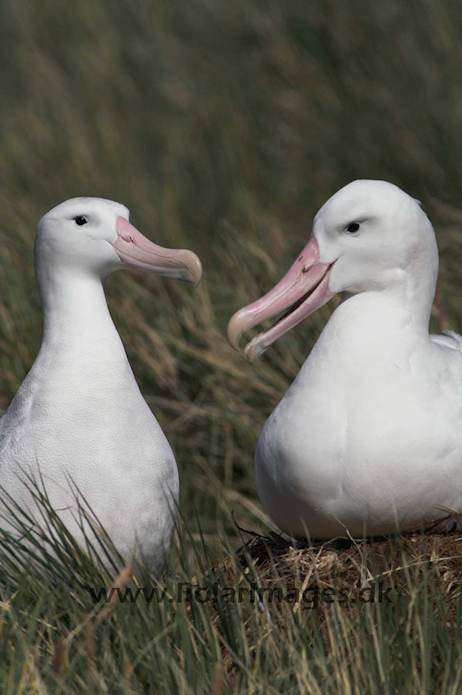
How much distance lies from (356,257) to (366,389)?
1.21 feet

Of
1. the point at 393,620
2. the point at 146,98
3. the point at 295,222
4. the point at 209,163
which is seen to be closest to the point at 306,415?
the point at 393,620

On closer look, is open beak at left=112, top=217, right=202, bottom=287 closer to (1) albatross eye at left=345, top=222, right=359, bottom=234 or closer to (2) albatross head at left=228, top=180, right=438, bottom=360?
(2) albatross head at left=228, top=180, right=438, bottom=360

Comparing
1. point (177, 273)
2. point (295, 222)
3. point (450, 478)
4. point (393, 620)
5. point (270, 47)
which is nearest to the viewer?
point (393, 620)

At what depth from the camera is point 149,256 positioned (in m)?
3.67

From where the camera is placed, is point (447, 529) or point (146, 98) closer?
point (447, 529)

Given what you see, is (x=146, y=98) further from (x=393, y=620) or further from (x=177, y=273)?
(x=393, y=620)

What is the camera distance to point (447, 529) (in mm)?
3482

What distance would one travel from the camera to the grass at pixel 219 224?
9.17 ft

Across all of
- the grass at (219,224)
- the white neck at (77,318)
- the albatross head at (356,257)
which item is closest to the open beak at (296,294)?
the albatross head at (356,257)

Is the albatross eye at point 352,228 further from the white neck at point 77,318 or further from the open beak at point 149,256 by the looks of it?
the white neck at point 77,318

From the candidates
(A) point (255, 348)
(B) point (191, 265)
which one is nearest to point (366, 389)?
(A) point (255, 348)

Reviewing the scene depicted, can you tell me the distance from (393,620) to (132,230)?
1453 millimetres

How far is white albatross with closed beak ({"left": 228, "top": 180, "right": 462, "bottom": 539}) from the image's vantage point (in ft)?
11.1

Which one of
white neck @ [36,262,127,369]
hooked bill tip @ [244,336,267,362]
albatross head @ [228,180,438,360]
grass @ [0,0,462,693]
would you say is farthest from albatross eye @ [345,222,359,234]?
grass @ [0,0,462,693]
